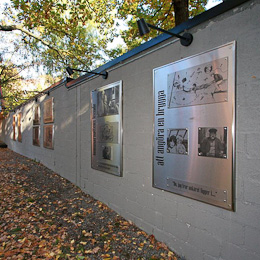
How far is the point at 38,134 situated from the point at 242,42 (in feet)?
28.5

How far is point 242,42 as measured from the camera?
207 centimetres

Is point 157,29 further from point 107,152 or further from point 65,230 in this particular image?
point 65,230

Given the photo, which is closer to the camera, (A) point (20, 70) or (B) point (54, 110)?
(B) point (54, 110)

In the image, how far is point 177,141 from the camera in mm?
2648

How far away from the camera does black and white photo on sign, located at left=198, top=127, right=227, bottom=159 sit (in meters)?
2.18

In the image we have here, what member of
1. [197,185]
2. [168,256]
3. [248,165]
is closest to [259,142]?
[248,165]

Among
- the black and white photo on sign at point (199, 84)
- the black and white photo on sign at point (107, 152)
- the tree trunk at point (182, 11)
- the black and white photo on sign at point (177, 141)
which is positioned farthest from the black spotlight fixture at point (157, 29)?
the tree trunk at point (182, 11)

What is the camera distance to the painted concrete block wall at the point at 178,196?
199 cm

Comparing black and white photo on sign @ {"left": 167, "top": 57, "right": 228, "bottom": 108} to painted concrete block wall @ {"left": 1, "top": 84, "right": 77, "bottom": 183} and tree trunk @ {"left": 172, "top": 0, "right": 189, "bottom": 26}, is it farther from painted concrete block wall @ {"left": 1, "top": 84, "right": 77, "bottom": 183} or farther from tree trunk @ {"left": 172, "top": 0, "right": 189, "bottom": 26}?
tree trunk @ {"left": 172, "top": 0, "right": 189, "bottom": 26}

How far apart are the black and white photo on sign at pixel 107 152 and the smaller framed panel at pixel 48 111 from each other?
381 cm

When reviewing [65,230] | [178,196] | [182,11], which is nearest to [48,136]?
[65,230]

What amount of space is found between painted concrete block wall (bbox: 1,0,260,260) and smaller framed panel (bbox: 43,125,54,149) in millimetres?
2654

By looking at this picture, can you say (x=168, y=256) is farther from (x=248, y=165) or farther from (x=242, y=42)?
(x=242, y=42)

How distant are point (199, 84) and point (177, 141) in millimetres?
700
